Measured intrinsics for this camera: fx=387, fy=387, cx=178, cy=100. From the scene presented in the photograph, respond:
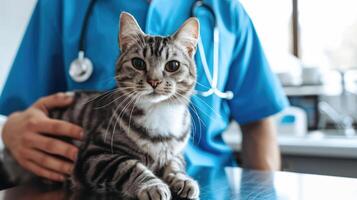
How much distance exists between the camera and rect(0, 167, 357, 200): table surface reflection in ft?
1.48

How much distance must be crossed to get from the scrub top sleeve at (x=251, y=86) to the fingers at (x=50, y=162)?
0.35 metres

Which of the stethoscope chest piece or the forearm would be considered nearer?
the stethoscope chest piece

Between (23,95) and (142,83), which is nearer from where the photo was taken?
(142,83)

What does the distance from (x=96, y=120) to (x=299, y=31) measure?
1.10m

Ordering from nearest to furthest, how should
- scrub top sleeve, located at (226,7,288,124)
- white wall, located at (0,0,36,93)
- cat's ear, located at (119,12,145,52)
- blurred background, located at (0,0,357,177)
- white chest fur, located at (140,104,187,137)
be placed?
1. cat's ear, located at (119,12,145,52)
2. white chest fur, located at (140,104,187,137)
3. scrub top sleeve, located at (226,7,288,124)
4. white wall, located at (0,0,36,93)
5. blurred background, located at (0,0,357,177)

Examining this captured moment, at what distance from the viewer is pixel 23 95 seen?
0.75 metres

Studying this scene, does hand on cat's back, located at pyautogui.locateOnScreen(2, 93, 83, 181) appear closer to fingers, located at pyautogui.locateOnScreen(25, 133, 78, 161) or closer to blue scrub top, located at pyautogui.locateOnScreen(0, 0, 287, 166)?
fingers, located at pyautogui.locateOnScreen(25, 133, 78, 161)

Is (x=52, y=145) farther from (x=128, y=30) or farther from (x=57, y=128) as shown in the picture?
(x=128, y=30)

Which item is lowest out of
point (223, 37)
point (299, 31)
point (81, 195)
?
point (81, 195)

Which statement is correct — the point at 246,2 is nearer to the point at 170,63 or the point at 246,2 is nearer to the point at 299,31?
the point at 170,63

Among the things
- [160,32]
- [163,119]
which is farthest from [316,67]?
[163,119]

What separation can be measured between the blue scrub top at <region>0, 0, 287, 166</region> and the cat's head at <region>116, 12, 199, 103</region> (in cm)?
20

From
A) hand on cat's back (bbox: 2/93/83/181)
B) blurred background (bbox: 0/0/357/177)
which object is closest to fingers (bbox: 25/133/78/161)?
hand on cat's back (bbox: 2/93/83/181)

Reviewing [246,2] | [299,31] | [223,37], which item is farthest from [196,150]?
[299,31]
